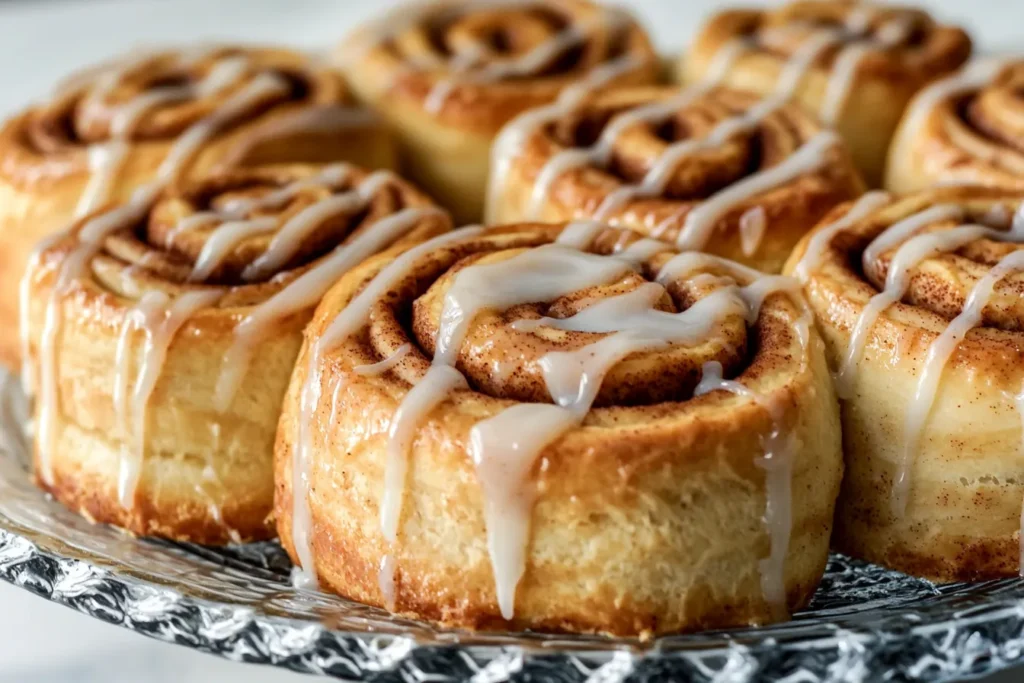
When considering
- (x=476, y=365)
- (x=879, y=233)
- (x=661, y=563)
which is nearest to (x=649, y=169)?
(x=879, y=233)

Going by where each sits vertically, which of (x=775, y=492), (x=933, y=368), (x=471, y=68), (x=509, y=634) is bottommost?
(x=509, y=634)

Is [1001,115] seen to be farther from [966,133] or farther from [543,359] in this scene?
[543,359]

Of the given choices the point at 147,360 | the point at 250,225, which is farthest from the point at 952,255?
the point at 147,360

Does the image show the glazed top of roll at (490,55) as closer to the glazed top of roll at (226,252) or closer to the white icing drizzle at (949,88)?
the glazed top of roll at (226,252)

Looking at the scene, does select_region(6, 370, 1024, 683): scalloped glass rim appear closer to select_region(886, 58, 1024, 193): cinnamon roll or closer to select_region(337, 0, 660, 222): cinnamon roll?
select_region(886, 58, 1024, 193): cinnamon roll

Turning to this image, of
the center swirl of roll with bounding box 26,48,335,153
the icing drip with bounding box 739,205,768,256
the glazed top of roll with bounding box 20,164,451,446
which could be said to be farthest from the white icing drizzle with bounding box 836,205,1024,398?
the center swirl of roll with bounding box 26,48,335,153

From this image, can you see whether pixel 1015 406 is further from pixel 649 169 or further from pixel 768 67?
pixel 768 67

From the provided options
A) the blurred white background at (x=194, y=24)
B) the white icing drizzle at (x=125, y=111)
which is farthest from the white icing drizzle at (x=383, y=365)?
the blurred white background at (x=194, y=24)
